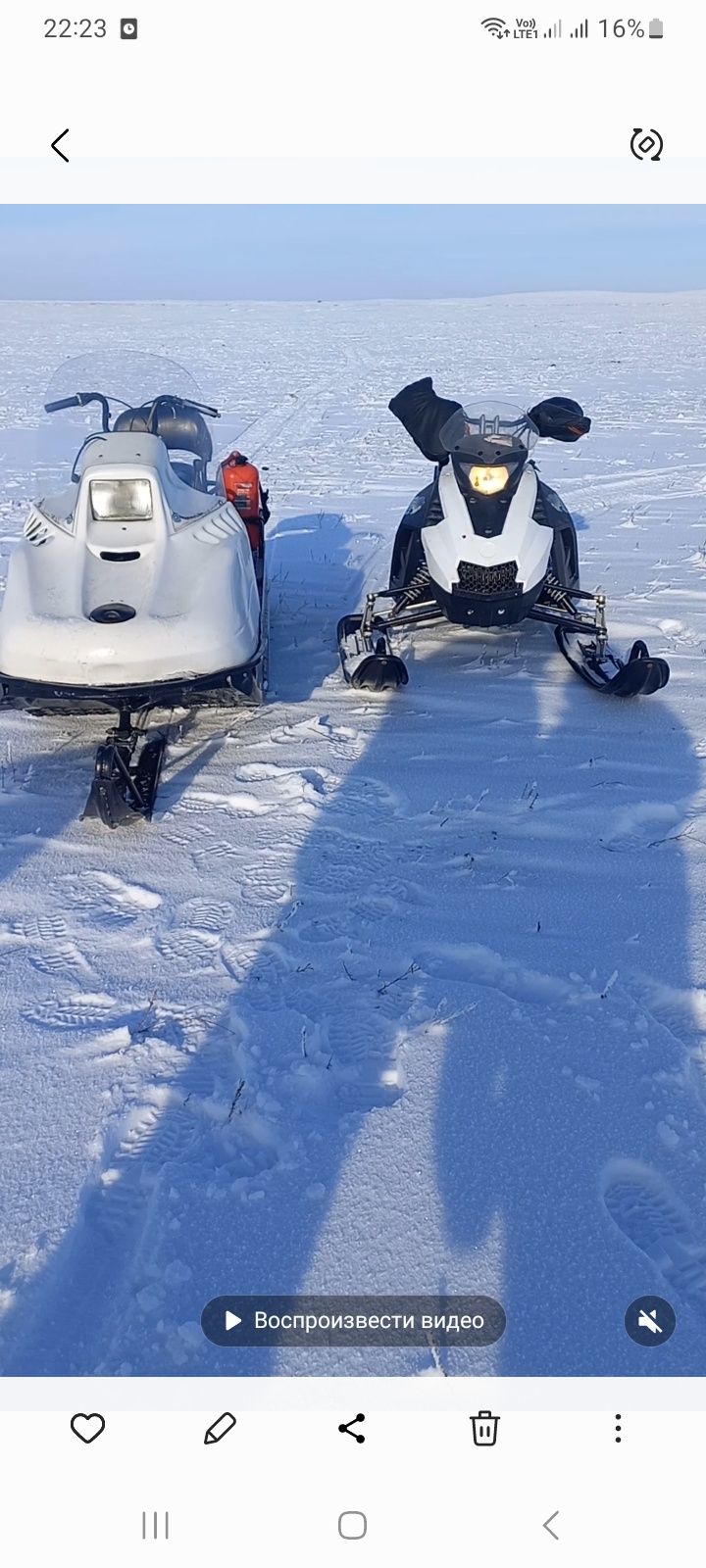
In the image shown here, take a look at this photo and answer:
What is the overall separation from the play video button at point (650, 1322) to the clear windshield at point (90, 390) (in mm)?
5178

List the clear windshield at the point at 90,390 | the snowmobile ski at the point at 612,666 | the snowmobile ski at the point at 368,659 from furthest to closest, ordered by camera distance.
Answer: the clear windshield at the point at 90,390 < the snowmobile ski at the point at 368,659 < the snowmobile ski at the point at 612,666

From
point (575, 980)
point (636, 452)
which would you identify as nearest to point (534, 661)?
point (575, 980)

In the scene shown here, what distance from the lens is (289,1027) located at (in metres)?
3.37

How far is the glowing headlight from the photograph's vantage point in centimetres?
620

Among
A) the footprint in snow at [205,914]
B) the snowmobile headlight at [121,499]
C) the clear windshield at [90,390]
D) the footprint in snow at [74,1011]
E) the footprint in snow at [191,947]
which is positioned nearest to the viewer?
the footprint in snow at [74,1011]

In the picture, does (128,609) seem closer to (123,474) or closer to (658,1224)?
(123,474)

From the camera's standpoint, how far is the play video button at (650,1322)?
2240 mm

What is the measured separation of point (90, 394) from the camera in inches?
270
